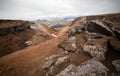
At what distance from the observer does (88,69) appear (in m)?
13.1

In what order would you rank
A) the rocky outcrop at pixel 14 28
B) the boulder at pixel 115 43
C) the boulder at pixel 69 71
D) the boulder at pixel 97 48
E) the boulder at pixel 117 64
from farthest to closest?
the rocky outcrop at pixel 14 28 → the boulder at pixel 115 43 → the boulder at pixel 97 48 → the boulder at pixel 69 71 → the boulder at pixel 117 64

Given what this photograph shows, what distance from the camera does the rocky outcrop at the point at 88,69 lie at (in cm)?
1266

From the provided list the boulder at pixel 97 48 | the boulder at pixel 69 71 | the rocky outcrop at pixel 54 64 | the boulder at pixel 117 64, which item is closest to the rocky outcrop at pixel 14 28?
the rocky outcrop at pixel 54 64

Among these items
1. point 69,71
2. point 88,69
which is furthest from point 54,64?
point 88,69

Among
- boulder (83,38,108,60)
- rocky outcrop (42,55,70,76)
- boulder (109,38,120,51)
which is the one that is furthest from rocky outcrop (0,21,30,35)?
boulder (109,38,120,51)

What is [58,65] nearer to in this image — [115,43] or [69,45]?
[69,45]

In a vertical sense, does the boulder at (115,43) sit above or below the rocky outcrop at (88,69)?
above

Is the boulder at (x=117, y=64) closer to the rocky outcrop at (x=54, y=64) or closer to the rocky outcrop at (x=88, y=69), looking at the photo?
the rocky outcrop at (x=88, y=69)

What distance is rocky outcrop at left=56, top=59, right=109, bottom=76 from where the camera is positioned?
41.5ft

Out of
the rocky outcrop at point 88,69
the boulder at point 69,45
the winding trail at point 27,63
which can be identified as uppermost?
the boulder at point 69,45

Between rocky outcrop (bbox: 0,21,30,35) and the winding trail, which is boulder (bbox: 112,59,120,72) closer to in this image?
the winding trail

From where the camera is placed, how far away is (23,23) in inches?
1716

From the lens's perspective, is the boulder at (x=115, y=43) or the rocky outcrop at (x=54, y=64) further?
the boulder at (x=115, y=43)

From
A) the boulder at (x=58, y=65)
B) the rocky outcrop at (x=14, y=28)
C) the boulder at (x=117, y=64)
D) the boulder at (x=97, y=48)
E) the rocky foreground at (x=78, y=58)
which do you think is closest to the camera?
the boulder at (x=117, y=64)
